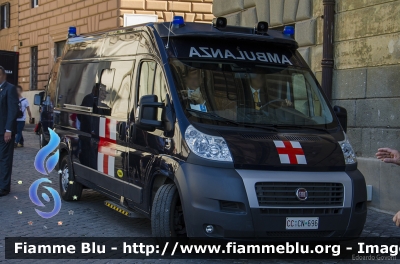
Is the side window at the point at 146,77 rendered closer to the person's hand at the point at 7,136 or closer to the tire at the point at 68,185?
the tire at the point at 68,185

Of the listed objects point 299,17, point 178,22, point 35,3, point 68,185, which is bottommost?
point 68,185

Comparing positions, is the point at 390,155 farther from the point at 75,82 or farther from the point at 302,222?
the point at 75,82

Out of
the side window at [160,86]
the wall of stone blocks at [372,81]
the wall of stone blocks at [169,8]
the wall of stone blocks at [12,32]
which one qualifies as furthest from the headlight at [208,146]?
the wall of stone blocks at [12,32]

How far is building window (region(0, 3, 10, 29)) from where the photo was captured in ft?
107

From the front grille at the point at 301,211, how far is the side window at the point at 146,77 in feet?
6.26

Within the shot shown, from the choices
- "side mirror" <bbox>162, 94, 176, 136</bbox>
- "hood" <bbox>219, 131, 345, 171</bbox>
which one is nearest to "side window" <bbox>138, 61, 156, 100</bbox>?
"side mirror" <bbox>162, 94, 176, 136</bbox>

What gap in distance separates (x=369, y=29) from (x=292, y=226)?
499 centimetres

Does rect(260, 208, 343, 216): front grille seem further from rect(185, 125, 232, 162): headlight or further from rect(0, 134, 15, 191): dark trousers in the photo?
rect(0, 134, 15, 191): dark trousers

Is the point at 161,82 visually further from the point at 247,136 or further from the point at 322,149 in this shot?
the point at 322,149

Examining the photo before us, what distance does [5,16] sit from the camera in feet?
109

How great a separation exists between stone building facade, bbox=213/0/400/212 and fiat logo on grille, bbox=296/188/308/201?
3.72 metres

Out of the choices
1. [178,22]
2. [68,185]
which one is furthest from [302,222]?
[68,185]

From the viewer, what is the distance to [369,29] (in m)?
10.3

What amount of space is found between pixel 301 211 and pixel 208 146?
101cm
